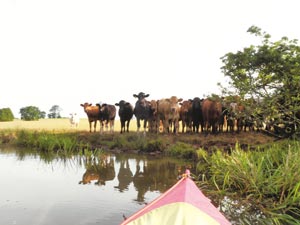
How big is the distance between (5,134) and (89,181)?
51.1 feet

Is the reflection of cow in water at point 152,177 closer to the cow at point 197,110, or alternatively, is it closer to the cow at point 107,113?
the cow at point 197,110

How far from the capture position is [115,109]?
983 inches

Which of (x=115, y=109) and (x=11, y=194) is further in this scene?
(x=115, y=109)

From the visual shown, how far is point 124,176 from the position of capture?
1160 cm

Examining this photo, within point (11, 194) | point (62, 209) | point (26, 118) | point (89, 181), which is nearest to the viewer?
point (62, 209)

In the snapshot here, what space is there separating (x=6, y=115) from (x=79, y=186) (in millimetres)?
45532

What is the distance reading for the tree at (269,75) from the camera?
12.8 m

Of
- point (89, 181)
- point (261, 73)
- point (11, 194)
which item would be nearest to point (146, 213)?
point (11, 194)

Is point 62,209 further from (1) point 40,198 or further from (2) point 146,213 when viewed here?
(2) point 146,213

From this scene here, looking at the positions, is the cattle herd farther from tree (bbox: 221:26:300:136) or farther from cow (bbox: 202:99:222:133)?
tree (bbox: 221:26:300:136)

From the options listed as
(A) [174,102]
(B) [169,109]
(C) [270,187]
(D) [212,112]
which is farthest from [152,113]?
(C) [270,187]

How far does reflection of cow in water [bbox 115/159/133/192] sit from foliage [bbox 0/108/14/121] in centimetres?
4152

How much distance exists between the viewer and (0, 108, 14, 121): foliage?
50875mm

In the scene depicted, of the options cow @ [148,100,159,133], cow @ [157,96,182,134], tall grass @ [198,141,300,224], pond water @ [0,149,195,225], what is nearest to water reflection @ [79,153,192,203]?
pond water @ [0,149,195,225]
